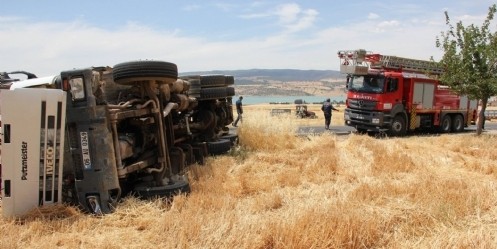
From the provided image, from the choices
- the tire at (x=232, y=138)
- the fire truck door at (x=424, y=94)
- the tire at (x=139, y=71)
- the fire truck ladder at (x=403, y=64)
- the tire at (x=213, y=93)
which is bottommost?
the tire at (x=232, y=138)

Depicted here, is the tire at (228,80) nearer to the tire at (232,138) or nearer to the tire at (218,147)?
the tire at (232,138)

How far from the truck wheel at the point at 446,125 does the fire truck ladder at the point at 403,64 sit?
7.81 ft

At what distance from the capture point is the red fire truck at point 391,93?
65.6 ft

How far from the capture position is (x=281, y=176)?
8.02 meters

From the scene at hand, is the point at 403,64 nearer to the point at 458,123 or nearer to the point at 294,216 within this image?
the point at 458,123

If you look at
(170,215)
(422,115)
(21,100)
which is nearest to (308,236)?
(170,215)

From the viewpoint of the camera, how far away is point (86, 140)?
577cm

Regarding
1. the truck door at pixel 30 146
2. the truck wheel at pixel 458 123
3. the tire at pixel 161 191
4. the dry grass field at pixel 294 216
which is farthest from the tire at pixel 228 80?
the truck wheel at pixel 458 123

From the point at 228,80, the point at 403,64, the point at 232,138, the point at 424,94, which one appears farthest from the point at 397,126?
the point at 228,80

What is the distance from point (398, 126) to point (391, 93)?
157 cm

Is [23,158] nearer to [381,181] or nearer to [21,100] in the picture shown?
[21,100]

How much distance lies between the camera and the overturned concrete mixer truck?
536 cm

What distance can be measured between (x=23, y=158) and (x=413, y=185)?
5.06 m

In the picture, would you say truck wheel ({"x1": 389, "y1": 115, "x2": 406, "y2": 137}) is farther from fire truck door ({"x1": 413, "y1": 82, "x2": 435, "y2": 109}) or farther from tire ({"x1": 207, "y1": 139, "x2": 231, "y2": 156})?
tire ({"x1": 207, "y1": 139, "x2": 231, "y2": 156})
